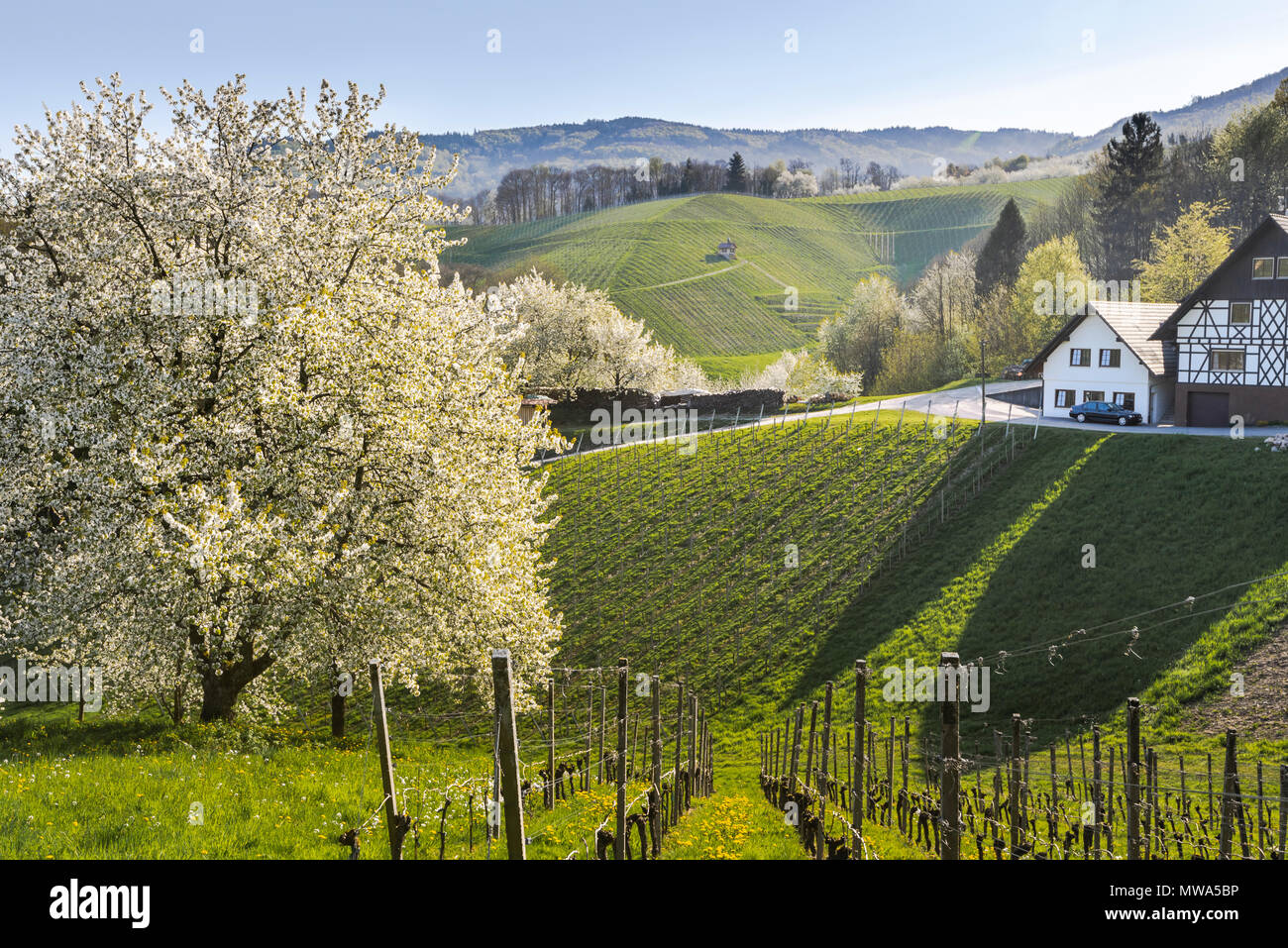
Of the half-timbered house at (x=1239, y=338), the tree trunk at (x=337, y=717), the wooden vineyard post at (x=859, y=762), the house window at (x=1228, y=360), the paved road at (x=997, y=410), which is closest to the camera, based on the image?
the wooden vineyard post at (x=859, y=762)

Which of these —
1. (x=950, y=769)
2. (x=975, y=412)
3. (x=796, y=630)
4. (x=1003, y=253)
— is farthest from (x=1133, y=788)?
(x=1003, y=253)

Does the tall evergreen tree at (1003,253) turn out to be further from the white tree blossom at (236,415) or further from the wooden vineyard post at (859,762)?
the wooden vineyard post at (859,762)

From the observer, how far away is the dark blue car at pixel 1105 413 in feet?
174

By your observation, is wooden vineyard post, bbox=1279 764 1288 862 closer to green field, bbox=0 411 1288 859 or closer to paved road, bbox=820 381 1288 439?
green field, bbox=0 411 1288 859

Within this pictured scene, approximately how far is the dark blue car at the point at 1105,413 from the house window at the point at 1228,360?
4658 mm

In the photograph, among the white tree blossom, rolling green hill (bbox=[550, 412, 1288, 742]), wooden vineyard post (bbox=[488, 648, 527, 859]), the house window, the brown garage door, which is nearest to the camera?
wooden vineyard post (bbox=[488, 648, 527, 859])

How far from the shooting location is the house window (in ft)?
164

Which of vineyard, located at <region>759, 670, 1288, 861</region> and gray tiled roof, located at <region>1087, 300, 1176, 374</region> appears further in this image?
gray tiled roof, located at <region>1087, 300, 1176, 374</region>

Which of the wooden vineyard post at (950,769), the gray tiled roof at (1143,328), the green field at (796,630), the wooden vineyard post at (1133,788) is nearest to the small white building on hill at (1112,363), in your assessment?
the gray tiled roof at (1143,328)

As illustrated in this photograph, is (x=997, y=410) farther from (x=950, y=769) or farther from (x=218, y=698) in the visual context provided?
(x=950, y=769)

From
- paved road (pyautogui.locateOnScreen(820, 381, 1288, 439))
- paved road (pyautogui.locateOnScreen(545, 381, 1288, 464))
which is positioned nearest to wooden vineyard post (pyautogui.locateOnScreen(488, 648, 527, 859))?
paved road (pyautogui.locateOnScreen(545, 381, 1288, 464))

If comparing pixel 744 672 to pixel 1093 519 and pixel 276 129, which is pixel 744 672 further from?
pixel 276 129

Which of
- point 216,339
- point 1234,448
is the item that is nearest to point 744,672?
point 216,339

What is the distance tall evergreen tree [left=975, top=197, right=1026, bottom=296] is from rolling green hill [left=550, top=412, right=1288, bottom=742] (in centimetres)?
6791
